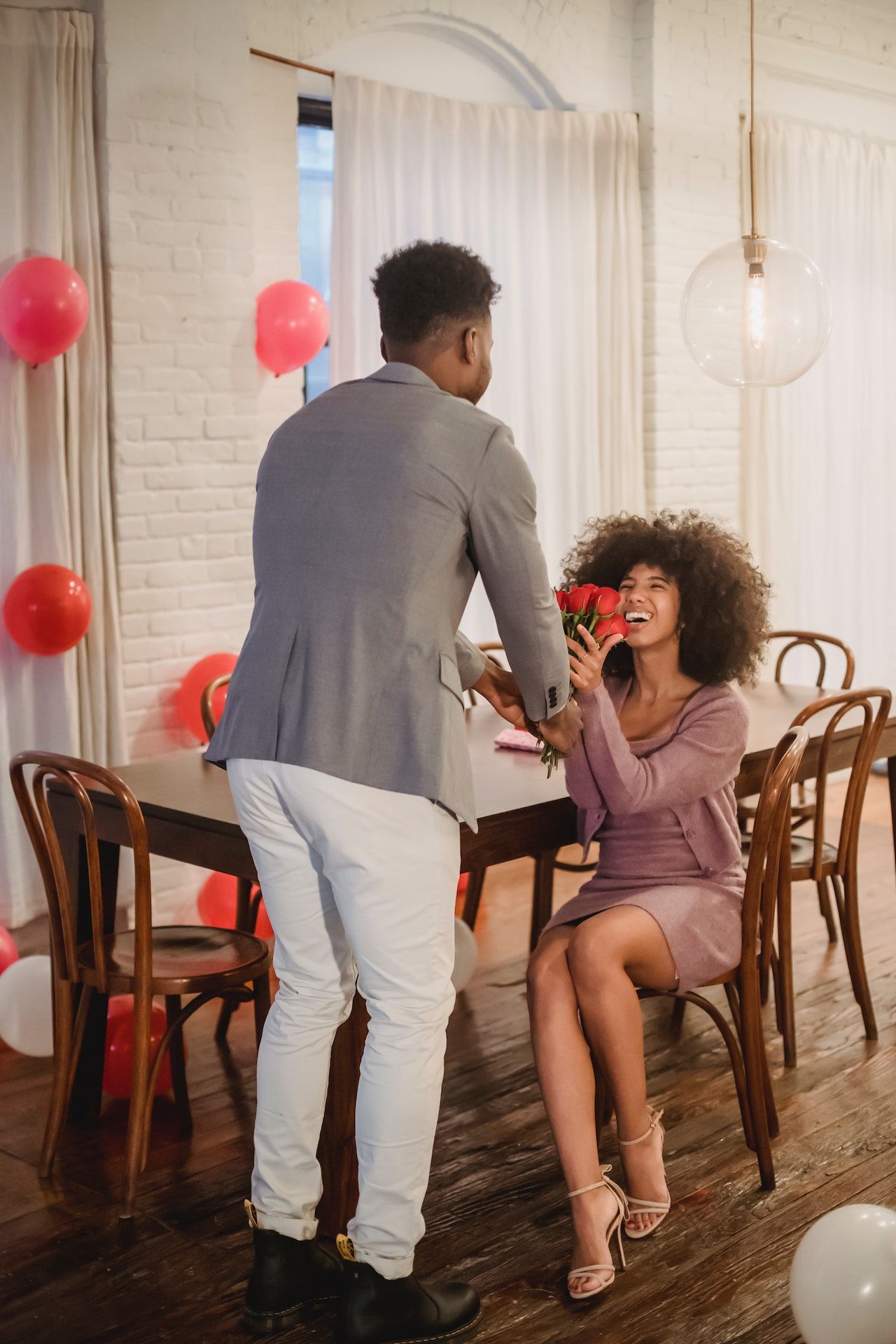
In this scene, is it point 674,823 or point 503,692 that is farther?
point 674,823

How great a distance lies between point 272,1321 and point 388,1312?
190 mm

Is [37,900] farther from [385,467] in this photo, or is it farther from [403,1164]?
[385,467]

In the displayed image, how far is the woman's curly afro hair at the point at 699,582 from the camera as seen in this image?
259 cm

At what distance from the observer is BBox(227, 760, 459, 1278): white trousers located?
190 centimetres

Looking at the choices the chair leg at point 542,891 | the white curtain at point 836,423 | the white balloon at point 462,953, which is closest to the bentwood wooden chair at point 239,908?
the white balloon at point 462,953

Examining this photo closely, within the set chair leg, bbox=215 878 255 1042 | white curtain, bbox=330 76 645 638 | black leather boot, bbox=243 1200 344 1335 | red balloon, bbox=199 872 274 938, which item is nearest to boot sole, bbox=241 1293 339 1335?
black leather boot, bbox=243 1200 344 1335

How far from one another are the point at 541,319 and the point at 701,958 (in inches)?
123

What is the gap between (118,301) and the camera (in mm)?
3764

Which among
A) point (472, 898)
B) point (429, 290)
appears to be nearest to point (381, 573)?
point (429, 290)

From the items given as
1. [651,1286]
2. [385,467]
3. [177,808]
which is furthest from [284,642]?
[651,1286]

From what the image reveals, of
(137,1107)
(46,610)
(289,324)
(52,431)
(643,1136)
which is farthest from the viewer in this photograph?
(289,324)

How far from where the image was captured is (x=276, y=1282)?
2064 mm

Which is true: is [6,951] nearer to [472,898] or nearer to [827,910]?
[472,898]

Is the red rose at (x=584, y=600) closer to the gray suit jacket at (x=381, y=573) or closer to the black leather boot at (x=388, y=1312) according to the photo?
the gray suit jacket at (x=381, y=573)
